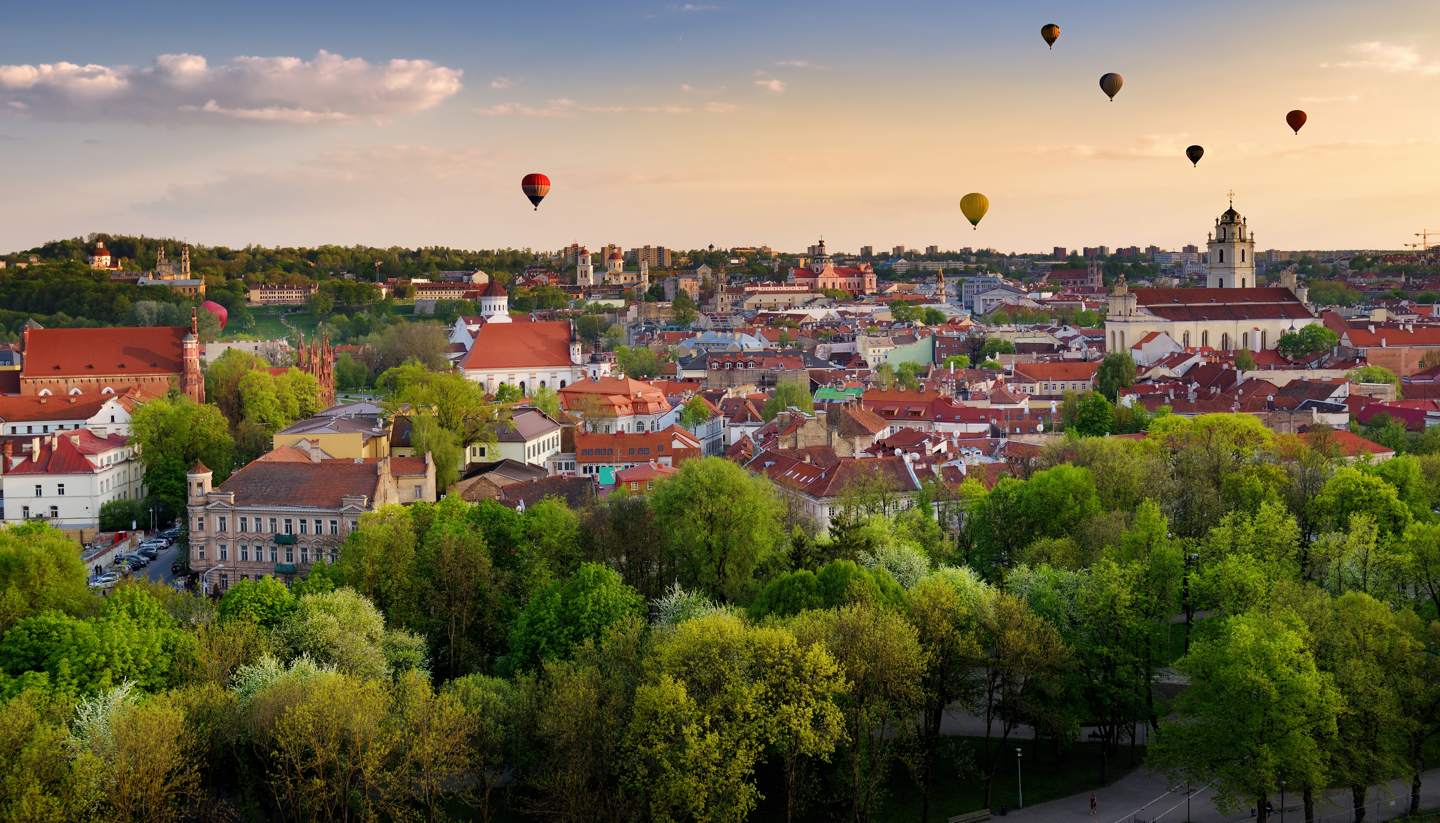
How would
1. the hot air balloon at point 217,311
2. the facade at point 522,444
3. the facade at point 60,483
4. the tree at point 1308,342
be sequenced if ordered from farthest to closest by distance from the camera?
Answer: the hot air balloon at point 217,311 → the tree at point 1308,342 → the facade at point 522,444 → the facade at point 60,483

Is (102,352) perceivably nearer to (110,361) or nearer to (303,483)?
(110,361)

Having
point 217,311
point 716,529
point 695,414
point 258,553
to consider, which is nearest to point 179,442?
point 258,553

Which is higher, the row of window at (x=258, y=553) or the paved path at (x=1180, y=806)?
the row of window at (x=258, y=553)

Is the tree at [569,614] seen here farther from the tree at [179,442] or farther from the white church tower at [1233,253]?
the white church tower at [1233,253]

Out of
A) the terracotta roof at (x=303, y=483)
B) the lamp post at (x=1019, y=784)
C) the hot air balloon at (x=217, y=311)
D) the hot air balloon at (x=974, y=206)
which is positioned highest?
the hot air balloon at (x=974, y=206)

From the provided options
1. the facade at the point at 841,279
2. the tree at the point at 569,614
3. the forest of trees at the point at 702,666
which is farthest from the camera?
the facade at the point at 841,279

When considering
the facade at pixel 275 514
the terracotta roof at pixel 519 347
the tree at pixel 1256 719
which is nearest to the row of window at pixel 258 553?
the facade at pixel 275 514

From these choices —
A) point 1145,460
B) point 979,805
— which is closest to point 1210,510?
point 1145,460

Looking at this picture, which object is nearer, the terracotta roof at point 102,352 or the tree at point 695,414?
the tree at point 695,414
